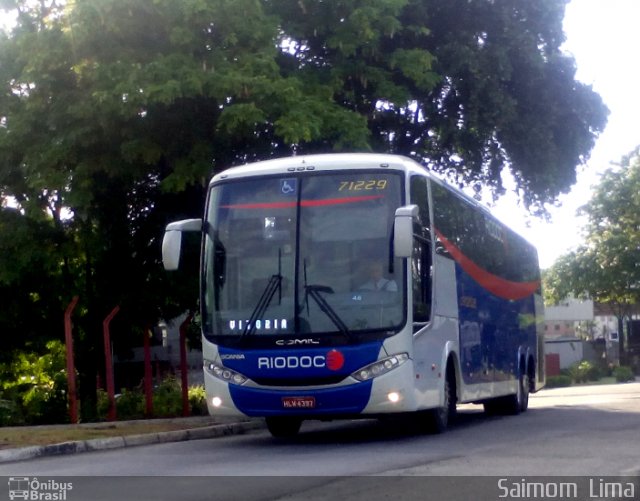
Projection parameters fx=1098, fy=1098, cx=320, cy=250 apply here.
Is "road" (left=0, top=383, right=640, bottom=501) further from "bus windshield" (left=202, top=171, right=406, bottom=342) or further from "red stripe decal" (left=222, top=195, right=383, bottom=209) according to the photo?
"red stripe decal" (left=222, top=195, right=383, bottom=209)

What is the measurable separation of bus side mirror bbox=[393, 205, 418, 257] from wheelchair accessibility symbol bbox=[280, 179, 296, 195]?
1.73 m

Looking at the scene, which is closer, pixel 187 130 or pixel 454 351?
pixel 454 351

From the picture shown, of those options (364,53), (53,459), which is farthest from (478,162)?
(53,459)

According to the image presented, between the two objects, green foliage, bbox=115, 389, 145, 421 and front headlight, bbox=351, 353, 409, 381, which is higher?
front headlight, bbox=351, 353, 409, 381

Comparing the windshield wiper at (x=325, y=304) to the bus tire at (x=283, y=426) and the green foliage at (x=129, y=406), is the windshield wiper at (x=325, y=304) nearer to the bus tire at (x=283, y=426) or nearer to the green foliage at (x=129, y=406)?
the bus tire at (x=283, y=426)

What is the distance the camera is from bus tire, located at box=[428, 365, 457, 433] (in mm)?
15906

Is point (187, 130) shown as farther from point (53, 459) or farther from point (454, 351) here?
point (53, 459)

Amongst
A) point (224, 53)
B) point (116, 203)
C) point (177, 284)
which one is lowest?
point (177, 284)

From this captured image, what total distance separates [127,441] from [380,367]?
13.7 feet

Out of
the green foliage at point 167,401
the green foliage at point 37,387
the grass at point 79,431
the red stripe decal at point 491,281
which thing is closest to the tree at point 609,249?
the red stripe decal at point 491,281

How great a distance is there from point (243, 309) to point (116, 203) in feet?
29.3

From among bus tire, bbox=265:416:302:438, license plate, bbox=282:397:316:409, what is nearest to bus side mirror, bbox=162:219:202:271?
license plate, bbox=282:397:316:409

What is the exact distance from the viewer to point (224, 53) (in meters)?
19.5

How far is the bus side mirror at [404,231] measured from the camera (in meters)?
13.5
